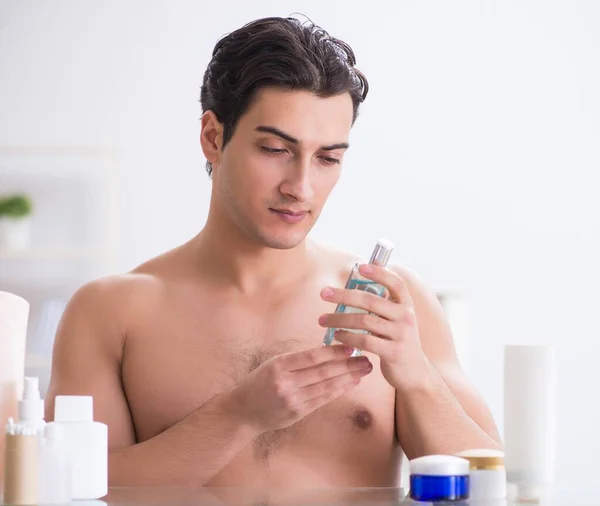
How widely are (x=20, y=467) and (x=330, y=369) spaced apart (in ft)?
1.30

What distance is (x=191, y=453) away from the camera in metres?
1.33

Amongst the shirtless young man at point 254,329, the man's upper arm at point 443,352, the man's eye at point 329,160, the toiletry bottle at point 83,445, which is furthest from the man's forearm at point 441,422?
the toiletry bottle at point 83,445

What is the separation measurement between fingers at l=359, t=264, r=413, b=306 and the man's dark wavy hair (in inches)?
15.9

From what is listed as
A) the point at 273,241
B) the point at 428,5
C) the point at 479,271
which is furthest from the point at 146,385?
the point at 428,5

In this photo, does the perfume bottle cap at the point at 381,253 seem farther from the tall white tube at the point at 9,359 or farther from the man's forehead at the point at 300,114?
the tall white tube at the point at 9,359

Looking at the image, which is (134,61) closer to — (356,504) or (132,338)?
(132,338)

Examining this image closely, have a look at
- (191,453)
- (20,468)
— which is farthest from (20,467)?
(191,453)

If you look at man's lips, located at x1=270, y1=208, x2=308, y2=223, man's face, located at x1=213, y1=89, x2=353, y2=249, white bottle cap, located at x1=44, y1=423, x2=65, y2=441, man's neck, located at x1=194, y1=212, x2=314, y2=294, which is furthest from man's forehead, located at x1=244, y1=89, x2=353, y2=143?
white bottle cap, located at x1=44, y1=423, x2=65, y2=441

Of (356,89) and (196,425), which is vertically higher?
(356,89)

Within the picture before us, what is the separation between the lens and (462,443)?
1329mm

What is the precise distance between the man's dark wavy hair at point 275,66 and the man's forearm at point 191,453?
45 cm

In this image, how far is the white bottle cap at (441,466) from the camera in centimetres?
101

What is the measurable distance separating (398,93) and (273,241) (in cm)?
263

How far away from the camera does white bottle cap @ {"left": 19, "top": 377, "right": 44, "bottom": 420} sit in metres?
1.00
